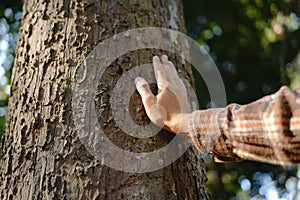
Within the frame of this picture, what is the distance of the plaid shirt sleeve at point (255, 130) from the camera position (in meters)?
1.00

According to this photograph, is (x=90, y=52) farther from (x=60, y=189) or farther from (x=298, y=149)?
(x=298, y=149)

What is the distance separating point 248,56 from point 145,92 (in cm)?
209

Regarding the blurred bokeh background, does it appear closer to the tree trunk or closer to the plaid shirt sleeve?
the tree trunk

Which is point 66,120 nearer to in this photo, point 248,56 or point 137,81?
point 137,81

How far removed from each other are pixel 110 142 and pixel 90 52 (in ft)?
0.93

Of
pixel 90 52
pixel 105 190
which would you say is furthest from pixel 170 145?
pixel 90 52

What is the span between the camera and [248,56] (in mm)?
3229

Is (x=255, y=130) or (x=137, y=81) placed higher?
(x=137, y=81)

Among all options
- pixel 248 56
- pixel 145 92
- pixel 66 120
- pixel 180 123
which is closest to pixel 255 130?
pixel 180 123

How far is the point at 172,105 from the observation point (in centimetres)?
126

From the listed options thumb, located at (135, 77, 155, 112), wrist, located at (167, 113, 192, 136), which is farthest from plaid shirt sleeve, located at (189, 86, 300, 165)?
thumb, located at (135, 77, 155, 112)

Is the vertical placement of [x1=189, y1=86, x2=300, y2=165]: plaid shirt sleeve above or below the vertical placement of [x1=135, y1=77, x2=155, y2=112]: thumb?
below

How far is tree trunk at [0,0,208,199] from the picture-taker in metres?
1.17

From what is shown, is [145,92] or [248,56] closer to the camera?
[145,92]
